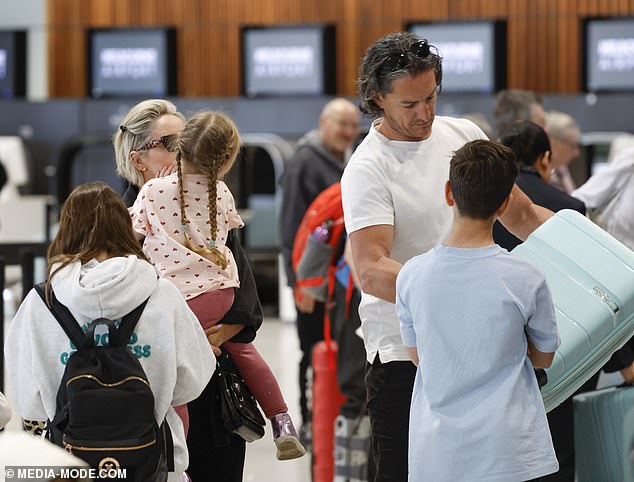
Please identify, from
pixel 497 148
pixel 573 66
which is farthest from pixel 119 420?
pixel 573 66

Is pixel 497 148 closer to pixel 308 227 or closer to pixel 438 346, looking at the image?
pixel 438 346

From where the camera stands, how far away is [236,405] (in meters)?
3.07

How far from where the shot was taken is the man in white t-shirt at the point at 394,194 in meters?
2.95

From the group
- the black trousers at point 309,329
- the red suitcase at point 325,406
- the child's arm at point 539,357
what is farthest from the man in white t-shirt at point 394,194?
the black trousers at point 309,329

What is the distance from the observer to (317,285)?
5012mm

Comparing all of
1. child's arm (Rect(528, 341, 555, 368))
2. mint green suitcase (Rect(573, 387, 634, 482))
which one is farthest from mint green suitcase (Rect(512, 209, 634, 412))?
mint green suitcase (Rect(573, 387, 634, 482))

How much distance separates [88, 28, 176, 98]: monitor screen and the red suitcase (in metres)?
7.22

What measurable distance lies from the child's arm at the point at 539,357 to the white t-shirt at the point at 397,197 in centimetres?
44

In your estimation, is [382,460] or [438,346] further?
[382,460]

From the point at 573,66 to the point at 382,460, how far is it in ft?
32.0

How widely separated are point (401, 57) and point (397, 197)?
1.14 feet

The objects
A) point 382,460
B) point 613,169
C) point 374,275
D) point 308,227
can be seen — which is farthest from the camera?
point 308,227

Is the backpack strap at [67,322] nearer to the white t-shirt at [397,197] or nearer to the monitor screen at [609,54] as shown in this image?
the white t-shirt at [397,197]

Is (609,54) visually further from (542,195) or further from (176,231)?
(176,231)
